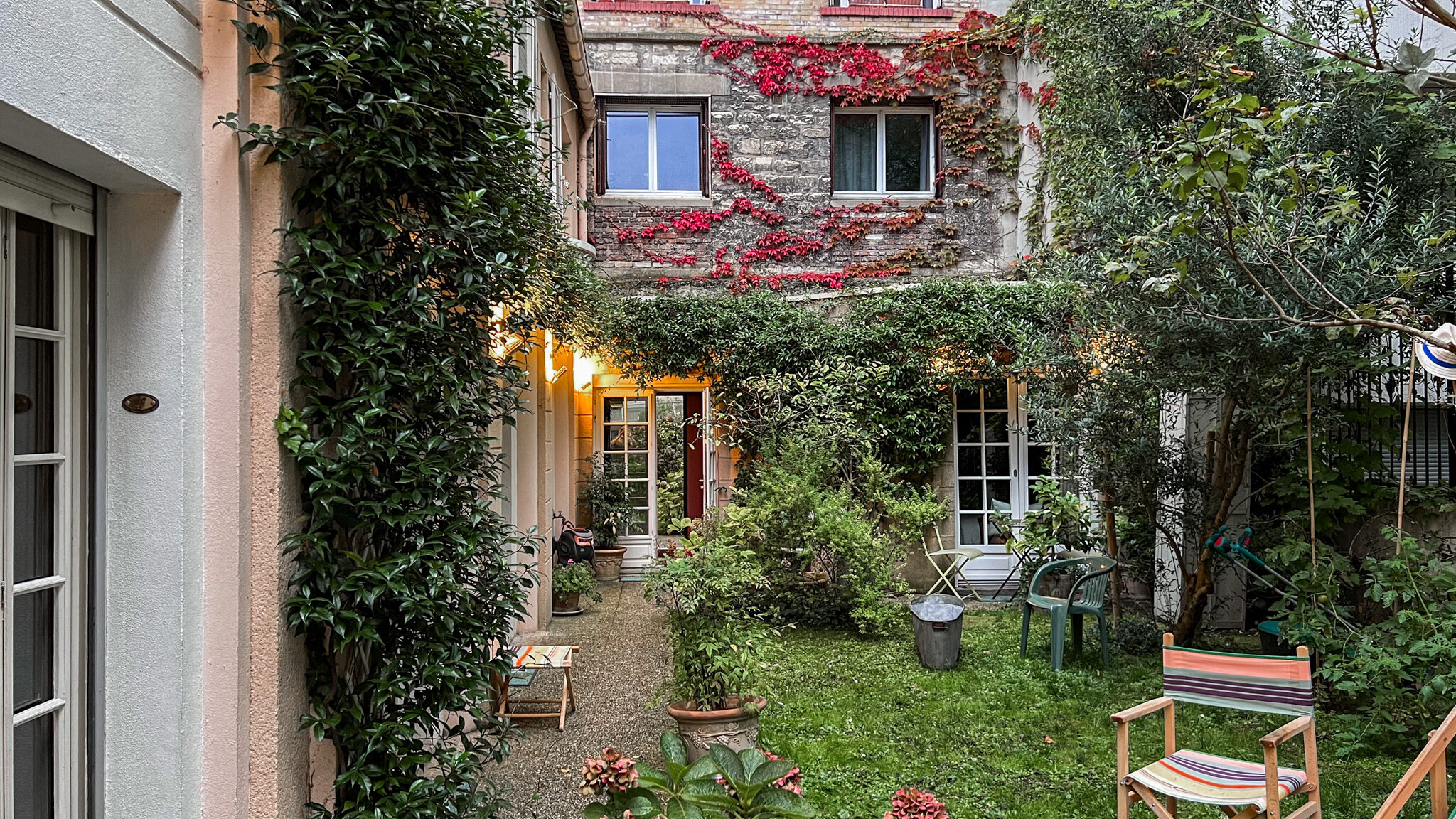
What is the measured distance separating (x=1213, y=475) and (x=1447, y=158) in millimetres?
2584

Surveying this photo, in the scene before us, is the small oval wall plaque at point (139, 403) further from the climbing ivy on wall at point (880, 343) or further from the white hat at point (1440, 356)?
the climbing ivy on wall at point (880, 343)

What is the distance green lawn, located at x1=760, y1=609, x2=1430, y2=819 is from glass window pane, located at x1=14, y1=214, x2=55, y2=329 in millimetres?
3630

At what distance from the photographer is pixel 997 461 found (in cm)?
1038

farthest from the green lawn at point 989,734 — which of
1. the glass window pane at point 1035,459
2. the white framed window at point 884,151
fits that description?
the white framed window at point 884,151

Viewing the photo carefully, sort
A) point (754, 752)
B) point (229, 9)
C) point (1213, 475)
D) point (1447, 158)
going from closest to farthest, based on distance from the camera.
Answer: point (229, 9) < point (754, 752) < point (1447, 158) < point (1213, 475)

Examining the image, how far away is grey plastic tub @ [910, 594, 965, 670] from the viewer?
675cm

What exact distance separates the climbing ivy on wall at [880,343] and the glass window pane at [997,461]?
0.59 m

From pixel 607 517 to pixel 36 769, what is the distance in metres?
8.74

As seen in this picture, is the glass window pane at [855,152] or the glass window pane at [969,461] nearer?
the glass window pane at [969,461]

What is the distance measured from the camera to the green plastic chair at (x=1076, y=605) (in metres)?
6.50

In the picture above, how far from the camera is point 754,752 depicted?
3.28 metres

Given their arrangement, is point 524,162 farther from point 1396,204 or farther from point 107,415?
point 1396,204

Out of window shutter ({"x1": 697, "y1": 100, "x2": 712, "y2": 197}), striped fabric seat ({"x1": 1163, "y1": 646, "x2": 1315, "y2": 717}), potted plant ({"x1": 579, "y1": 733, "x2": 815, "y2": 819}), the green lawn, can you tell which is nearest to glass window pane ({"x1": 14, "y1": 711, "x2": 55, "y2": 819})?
potted plant ({"x1": 579, "y1": 733, "x2": 815, "y2": 819})

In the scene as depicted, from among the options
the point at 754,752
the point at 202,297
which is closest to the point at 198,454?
the point at 202,297
